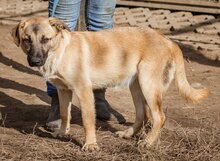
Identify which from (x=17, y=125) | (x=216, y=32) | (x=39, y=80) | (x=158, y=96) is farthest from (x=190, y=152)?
(x=216, y=32)

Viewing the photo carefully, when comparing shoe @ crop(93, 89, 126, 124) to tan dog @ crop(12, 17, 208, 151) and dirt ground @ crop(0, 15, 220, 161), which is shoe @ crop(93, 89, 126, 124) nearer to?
dirt ground @ crop(0, 15, 220, 161)

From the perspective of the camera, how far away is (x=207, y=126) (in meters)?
4.94

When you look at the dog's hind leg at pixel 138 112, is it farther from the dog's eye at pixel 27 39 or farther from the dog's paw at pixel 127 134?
the dog's eye at pixel 27 39

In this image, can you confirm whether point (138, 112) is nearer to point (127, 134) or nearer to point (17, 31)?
point (127, 134)

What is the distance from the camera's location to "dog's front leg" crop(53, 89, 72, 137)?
4.71m

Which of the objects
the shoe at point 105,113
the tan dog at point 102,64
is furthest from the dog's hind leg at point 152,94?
the shoe at point 105,113

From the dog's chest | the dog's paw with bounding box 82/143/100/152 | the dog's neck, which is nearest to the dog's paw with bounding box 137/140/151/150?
the dog's paw with bounding box 82/143/100/152

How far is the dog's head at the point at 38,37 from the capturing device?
13.9 ft

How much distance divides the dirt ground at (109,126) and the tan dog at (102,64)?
191 mm

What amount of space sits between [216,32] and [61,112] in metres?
5.01

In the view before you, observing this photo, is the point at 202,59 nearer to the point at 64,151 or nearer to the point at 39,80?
the point at 39,80

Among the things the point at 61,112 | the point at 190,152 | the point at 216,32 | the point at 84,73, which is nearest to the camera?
the point at 190,152

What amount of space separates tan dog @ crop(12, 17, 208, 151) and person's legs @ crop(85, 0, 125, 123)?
0.49 meters

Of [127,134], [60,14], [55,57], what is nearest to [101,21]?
[60,14]
